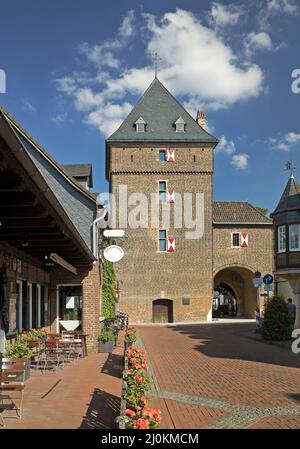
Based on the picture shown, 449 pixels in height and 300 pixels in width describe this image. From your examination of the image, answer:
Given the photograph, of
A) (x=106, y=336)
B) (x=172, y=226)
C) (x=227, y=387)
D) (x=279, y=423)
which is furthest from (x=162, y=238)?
(x=279, y=423)

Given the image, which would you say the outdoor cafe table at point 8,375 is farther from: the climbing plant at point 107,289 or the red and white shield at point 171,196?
the red and white shield at point 171,196

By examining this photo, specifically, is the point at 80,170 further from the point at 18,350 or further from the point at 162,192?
the point at 162,192

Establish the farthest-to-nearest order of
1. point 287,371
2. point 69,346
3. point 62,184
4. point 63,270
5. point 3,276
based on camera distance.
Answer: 1. point 62,184
2. point 63,270
3. point 69,346
4. point 287,371
5. point 3,276

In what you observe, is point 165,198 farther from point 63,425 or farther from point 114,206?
point 63,425

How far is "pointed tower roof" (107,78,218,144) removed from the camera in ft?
144

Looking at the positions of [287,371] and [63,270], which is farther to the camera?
[63,270]

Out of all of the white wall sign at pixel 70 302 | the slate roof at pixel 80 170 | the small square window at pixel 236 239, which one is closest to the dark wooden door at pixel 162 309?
the small square window at pixel 236 239

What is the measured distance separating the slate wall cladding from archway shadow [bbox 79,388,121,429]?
10.4 metres

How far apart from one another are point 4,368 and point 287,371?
7.17m

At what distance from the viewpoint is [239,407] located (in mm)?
8633

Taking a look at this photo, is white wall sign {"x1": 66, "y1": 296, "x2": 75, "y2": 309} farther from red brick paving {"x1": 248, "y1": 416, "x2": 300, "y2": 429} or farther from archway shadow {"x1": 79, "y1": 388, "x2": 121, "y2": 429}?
red brick paving {"x1": 248, "y1": 416, "x2": 300, "y2": 429}

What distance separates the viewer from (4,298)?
1166 cm

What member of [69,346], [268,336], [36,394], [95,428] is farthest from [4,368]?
[268,336]

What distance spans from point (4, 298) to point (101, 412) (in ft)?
14.6
